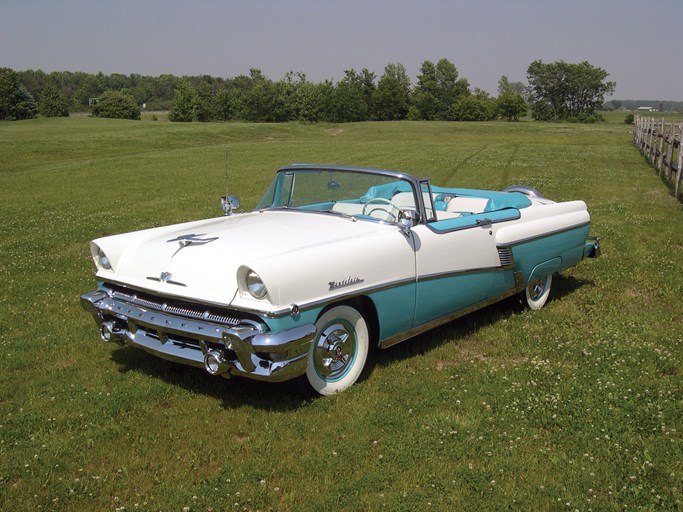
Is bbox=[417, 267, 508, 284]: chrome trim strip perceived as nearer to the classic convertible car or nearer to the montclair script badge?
the classic convertible car

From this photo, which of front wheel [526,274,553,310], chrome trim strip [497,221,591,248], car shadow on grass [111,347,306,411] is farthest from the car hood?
front wheel [526,274,553,310]

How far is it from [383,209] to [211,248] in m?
1.47

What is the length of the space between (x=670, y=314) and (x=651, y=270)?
168cm

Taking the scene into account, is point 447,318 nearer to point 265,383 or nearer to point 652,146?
point 265,383

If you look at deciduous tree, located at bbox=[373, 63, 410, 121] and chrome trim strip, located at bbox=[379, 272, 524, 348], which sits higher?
deciduous tree, located at bbox=[373, 63, 410, 121]

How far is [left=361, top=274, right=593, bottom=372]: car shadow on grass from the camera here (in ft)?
16.8

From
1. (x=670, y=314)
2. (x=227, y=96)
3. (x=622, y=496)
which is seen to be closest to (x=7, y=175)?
(x=670, y=314)

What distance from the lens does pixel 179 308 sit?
4137mm

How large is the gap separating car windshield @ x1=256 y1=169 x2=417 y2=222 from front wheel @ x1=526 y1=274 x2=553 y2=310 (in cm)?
187

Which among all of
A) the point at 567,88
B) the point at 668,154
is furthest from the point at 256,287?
the point at 567,88

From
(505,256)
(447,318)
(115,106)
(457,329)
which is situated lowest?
(457,329)

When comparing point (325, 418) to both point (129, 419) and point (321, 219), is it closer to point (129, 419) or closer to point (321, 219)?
point (129, 419)

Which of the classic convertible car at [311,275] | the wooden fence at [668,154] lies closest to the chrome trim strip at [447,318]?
the classic convertible car at [311,275]

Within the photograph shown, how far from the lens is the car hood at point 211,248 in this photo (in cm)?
404
